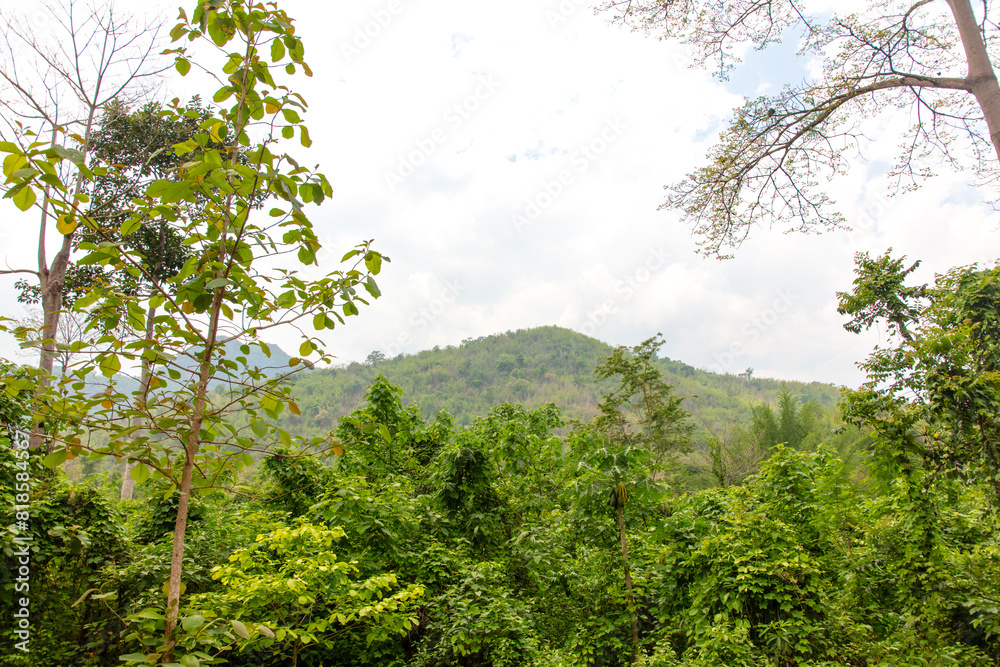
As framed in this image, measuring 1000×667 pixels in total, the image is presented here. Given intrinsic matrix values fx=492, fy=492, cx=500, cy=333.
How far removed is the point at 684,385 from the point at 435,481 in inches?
2516

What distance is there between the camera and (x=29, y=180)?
1026mm

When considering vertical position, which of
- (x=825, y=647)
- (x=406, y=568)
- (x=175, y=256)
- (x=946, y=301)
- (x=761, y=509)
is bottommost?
(x=825, y=647)

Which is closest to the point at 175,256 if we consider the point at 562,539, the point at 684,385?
the point at 562,539

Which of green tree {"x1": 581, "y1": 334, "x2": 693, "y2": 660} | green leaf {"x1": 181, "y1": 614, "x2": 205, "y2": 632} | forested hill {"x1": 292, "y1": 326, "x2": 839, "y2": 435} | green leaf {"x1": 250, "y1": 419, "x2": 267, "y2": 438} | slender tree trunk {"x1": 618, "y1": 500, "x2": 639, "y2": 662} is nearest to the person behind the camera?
green leaf {"x1": 181, "y1": 614, "x2": 205, "y2": 632}

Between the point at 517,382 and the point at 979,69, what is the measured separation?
2789 inches

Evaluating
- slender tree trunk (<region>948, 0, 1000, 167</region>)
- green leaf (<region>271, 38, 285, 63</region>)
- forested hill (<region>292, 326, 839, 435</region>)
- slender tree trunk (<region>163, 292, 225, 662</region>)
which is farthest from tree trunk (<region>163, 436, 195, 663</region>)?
forested hill (<region>292, 326, 839, 435</region>)

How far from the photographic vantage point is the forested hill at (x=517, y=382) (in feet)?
193

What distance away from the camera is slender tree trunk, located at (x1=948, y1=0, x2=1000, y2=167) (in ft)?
13.0

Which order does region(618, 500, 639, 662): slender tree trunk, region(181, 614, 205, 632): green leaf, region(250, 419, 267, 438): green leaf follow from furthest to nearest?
region(618, 500, 639, 662): slender tree trunk < region(250, 419, 267, 438): green leaf < region(181, 614, 205, 632): green leaf

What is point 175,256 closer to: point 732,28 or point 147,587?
point 147,587

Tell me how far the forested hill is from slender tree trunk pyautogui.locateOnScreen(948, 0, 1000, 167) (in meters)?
51.1

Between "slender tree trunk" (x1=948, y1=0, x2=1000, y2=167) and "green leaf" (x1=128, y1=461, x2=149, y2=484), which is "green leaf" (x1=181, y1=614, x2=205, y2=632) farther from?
"slender tree trunk" (x1=948, y1=0, x2=1000, y2=167)

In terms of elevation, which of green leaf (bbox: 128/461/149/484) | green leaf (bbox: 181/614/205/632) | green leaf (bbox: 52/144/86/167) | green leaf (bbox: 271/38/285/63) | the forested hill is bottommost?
green leaf (bbox: 181/614/205/632)

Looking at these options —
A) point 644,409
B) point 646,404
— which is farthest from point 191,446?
point 644,409
